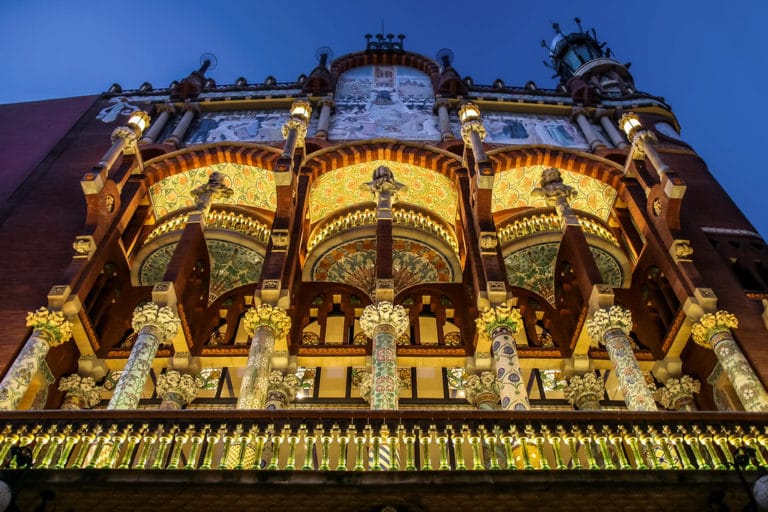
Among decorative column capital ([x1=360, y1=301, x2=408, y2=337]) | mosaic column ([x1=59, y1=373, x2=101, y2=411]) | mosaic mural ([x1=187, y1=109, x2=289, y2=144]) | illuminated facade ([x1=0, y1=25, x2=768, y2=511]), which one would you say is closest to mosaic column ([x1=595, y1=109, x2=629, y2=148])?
illuminated facade ([x1=0, y1=25, x2=768, y2=511])

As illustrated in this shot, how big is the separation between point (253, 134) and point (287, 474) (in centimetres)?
1088

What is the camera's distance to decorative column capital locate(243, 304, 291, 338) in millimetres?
11055

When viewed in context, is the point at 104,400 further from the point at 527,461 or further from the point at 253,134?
the point at 527,461

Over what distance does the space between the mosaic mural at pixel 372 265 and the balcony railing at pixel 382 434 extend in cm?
692

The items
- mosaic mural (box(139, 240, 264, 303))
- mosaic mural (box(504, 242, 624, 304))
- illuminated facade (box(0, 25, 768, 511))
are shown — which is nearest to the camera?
illuminated facade (box(0, 25, 768, 511))

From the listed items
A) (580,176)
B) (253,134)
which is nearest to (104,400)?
(253,134)

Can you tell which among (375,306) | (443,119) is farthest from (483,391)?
(443,119)

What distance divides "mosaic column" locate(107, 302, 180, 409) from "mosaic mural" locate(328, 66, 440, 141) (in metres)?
6.44

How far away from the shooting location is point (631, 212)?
1408cm

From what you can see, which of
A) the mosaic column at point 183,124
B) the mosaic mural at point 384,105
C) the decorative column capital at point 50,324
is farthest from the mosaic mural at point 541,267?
the decorative column capital at point 50,324

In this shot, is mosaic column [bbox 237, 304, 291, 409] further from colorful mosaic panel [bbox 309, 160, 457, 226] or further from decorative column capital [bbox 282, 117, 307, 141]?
decorative column capital [bbox 282, 117, 307, 141]

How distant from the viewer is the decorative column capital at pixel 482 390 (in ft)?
38.3

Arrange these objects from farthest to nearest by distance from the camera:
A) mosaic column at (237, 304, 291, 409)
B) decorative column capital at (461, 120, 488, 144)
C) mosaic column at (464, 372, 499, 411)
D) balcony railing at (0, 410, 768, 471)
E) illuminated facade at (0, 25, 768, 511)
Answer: decorative column capital at (461, 120, 488, 144) < mosaic column at (464, 372, 499, 411) < mosaic column at (237, 304, 291, 409) < balcony railing at (0, 410, 768, 471) < illuminated facade at (0, 25, 768, 511)

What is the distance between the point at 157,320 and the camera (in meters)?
10.9
